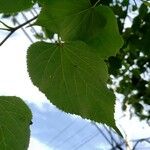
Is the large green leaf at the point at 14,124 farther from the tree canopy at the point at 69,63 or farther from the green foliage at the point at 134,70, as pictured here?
Answer: the green foliage at the point at 134,70

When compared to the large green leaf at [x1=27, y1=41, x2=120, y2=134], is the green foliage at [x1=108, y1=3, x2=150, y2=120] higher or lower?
lower

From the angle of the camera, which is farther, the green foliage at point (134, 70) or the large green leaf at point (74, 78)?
the green foliage at point (134, 70)

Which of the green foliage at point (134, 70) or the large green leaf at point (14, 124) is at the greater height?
the large green leaf at point (14, 124)

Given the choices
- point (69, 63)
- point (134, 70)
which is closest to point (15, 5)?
point (69, 63)

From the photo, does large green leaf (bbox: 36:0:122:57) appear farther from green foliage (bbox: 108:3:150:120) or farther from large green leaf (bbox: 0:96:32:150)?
green foliage (bbox: 108:3:150:120)

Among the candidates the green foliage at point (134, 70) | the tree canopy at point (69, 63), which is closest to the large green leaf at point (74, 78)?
the tree canopy at point (69, 63)

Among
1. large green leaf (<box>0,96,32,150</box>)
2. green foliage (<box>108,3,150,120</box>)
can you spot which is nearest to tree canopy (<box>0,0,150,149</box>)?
large green leaf (<box>0,96,32,150</box>)

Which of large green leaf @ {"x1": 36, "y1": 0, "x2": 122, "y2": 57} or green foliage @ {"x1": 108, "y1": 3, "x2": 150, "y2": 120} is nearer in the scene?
large green leaf @ {"x1": 36, "y1": 0, "x2": 122, "y2": 57}
